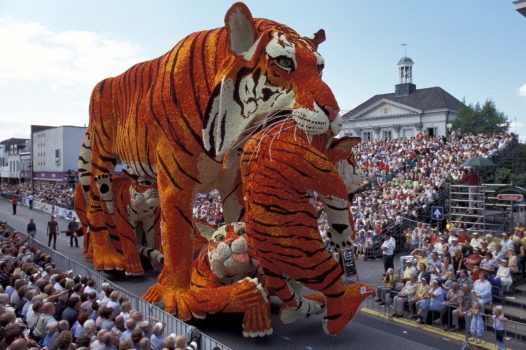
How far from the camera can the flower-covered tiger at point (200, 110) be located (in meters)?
7.21

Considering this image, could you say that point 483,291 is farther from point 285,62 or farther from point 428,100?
point 428,100

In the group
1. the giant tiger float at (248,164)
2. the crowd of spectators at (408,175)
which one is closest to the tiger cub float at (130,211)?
the giant tiger float at (248,164)

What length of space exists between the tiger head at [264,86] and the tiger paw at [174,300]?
2776 millimetres

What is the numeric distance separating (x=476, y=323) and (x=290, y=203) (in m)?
4.67

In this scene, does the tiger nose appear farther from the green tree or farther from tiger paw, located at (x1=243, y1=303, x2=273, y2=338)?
the green tree

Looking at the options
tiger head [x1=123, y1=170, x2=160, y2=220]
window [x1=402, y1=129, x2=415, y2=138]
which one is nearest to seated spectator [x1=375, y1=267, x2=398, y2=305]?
tiger head [x1=123, y1=170, x2=160, y2=220]

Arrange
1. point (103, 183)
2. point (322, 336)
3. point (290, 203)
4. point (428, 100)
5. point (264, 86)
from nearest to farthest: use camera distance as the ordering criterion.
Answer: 1. point (290, 203)
2. point (264, 86)
3. point (322, 336)
4. point (103, 183)
5. point (428, 100)

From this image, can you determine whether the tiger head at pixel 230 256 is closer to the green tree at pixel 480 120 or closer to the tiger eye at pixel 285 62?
the tiger eye at pixel 285 62

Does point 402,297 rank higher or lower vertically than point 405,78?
lower

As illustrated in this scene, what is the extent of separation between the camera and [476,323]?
29.5ft

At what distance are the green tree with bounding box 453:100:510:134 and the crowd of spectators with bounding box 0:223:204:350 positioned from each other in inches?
2000

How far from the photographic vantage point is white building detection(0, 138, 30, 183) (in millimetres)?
68875

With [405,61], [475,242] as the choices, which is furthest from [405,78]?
[475,242]

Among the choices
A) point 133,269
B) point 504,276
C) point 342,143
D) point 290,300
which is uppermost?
point 342,143
